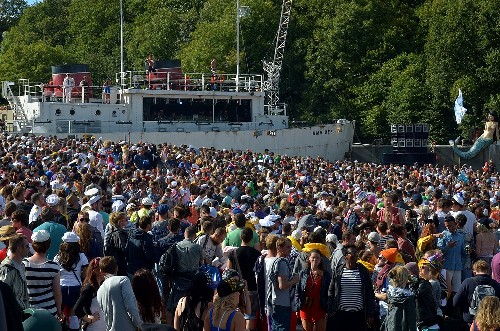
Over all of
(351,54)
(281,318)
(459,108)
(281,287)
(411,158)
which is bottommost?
(411,158)

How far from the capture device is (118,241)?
14.6m

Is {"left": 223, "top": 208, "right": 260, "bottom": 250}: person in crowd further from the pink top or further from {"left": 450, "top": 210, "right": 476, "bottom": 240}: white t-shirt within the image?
{"left": 450, "top": 210, "right": 476, "bottom": 240}: white t-shirt

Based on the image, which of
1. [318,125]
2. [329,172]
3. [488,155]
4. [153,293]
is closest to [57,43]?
[318,125]

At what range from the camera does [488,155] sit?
62.2 meters

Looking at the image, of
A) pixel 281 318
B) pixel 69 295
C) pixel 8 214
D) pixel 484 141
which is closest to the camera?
pixel 69 295

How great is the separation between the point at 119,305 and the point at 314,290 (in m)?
3.75

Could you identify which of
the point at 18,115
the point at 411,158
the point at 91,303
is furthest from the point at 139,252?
the point at 411,158

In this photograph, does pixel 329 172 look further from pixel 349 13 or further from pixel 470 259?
pixel 349 13

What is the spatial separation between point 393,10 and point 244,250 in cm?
6114

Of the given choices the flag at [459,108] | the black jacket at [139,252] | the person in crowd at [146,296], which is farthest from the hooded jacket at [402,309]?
the flag at [459,108]

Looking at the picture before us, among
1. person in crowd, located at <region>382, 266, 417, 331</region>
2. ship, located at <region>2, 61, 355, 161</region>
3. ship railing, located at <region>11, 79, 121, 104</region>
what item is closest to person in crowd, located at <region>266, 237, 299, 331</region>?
person in crowd, located at <region>382, 266, 417, 331</region>

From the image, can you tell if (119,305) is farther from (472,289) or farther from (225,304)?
(472,289)

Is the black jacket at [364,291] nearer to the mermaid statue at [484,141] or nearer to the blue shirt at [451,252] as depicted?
the blue shirt at [451,252]

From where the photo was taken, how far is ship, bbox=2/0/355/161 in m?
52.6
